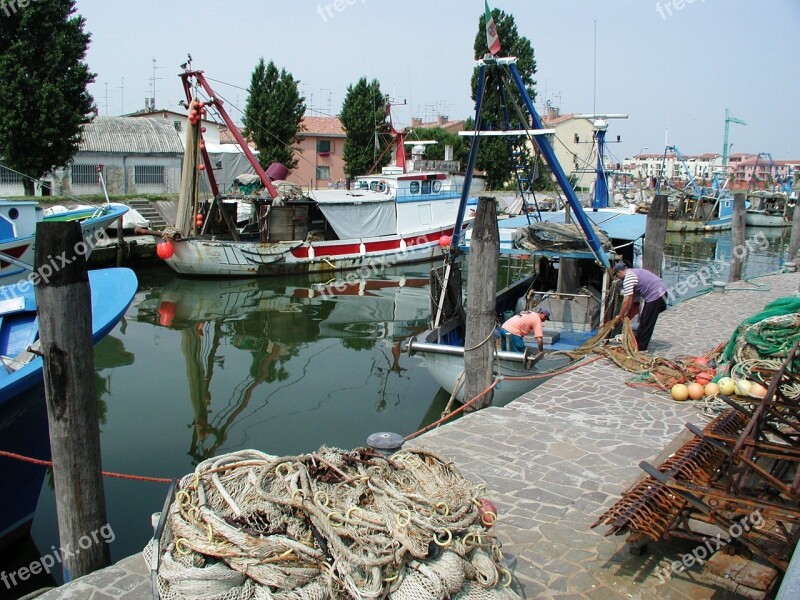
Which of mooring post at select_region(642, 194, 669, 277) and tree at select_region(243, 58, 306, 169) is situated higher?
tree at select_region(243, 58, 306, 169)

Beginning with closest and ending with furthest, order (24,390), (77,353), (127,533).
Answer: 1. (77,353)
2. (24,390)
3. (127,533)

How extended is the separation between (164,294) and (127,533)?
538 inches

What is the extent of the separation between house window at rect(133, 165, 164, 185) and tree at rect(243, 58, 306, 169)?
18.7 feet

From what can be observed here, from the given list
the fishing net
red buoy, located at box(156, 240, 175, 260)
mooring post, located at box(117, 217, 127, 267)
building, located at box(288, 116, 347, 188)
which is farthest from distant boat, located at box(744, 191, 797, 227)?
the fishing net

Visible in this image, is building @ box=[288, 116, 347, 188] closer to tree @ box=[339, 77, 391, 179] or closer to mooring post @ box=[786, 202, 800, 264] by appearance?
tree @ box=[339, 77, 391, 179]

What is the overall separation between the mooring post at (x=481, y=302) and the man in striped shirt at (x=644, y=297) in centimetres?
278

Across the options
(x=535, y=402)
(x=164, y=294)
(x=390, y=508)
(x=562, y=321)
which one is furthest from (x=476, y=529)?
(x=164, y=294)

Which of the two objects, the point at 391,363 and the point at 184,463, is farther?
the point at 391,363

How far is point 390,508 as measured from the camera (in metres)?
3.73

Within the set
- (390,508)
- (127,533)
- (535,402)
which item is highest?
(390,508)

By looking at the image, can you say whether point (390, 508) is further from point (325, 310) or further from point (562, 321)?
point (325, 310)

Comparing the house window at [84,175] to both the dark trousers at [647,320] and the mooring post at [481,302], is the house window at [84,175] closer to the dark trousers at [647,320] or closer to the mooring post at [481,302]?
the mooring post at [481,302]

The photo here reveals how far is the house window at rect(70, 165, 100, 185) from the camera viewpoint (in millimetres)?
29484

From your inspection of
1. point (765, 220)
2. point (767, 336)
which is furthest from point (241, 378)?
point (765, 220)
